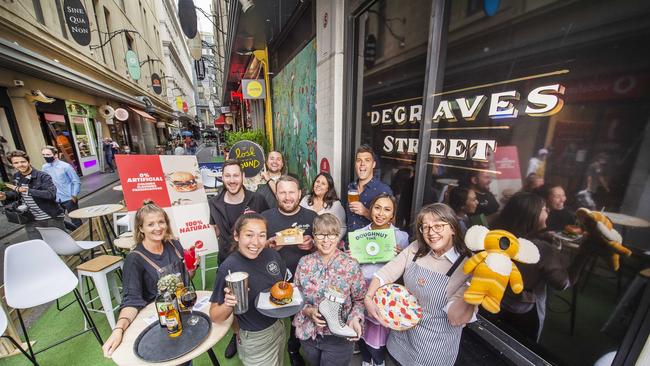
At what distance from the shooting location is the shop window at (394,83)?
3.00 metres

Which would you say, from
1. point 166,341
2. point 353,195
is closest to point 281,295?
point 166,341

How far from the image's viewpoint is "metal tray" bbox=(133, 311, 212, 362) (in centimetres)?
162

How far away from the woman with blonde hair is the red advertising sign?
170 centimetres

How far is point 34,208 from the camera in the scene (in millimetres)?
4328

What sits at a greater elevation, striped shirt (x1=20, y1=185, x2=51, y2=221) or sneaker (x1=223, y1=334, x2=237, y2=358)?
striped shirt (x1=20, y1=185, x2=51, y2=221)

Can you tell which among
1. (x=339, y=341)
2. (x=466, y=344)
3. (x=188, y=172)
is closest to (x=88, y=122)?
(x=188, y=172)

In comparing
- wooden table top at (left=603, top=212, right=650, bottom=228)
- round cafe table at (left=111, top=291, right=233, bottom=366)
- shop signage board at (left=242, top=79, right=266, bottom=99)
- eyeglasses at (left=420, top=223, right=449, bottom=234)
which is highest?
shop signage board at (left=242, top=79, right=266, bottom=99)

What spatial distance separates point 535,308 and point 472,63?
2.29 metres

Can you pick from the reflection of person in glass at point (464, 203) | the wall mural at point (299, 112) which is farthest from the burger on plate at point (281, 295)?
the wall mural at point (299, 112)

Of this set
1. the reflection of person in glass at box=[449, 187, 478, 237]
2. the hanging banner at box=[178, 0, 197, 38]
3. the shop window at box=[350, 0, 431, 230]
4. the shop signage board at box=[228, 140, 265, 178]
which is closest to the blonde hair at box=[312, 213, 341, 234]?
the reflection of person in glass at box=[449, 187, 478, 237]

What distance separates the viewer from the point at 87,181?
448 inches

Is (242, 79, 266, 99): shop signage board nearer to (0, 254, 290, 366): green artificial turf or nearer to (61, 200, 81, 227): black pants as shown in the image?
(61, 200, 81, 227): black pants

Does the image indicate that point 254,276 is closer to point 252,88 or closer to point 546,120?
point 546,120

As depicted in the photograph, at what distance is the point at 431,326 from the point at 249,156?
13.6 ft
